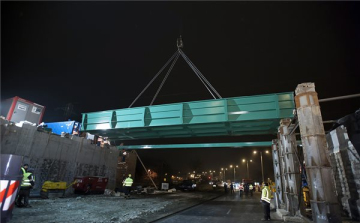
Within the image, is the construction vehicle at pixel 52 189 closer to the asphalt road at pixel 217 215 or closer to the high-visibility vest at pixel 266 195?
the asphalt road at pixel 217 215

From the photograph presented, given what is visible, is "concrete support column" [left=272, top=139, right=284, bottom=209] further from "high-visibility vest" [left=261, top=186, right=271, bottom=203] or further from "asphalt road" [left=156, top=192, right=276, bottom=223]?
"high-visibility vest" [left=261, top=186, right=271, bottom=203]

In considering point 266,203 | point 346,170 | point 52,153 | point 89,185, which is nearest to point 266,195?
point 266,203

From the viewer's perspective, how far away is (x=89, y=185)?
15047mm

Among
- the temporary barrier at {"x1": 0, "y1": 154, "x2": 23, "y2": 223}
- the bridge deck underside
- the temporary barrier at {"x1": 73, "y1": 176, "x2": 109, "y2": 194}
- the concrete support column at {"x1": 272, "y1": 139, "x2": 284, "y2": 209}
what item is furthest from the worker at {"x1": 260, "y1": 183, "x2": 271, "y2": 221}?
the temporary barrier at {"x1": 73, "y1": 176, "x2": 109, "y2": 194}

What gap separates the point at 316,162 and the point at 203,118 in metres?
6.05

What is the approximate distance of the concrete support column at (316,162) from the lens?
5062mm

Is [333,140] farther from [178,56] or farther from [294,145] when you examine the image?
[178,56]

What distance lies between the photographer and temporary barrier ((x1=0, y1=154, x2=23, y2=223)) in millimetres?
3527

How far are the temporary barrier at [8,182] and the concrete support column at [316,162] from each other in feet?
21.9

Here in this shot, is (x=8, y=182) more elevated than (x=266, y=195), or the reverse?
(x=8, y=182)

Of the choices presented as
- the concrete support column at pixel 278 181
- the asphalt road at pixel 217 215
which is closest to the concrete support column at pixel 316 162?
the asphalt road at pixel 217 215

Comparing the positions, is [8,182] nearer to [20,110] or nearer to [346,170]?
[346,170]

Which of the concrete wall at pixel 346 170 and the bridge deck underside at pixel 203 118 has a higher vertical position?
the bridge deck underside at pixel 203 118

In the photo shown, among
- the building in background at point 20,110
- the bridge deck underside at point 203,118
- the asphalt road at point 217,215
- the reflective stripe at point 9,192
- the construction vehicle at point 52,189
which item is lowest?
the asphalt road at point 217,215
